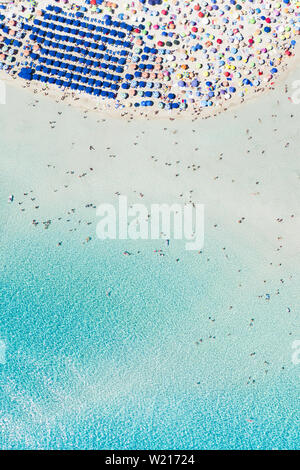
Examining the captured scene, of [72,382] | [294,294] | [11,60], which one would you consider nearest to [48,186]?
[11,60]

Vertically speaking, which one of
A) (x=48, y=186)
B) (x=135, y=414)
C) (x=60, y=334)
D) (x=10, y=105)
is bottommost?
(x=135, y=414)

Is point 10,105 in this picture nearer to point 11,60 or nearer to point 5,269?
point 11,60

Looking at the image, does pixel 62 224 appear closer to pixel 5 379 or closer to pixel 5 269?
pixel 5 269

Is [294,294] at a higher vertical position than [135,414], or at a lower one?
higher
